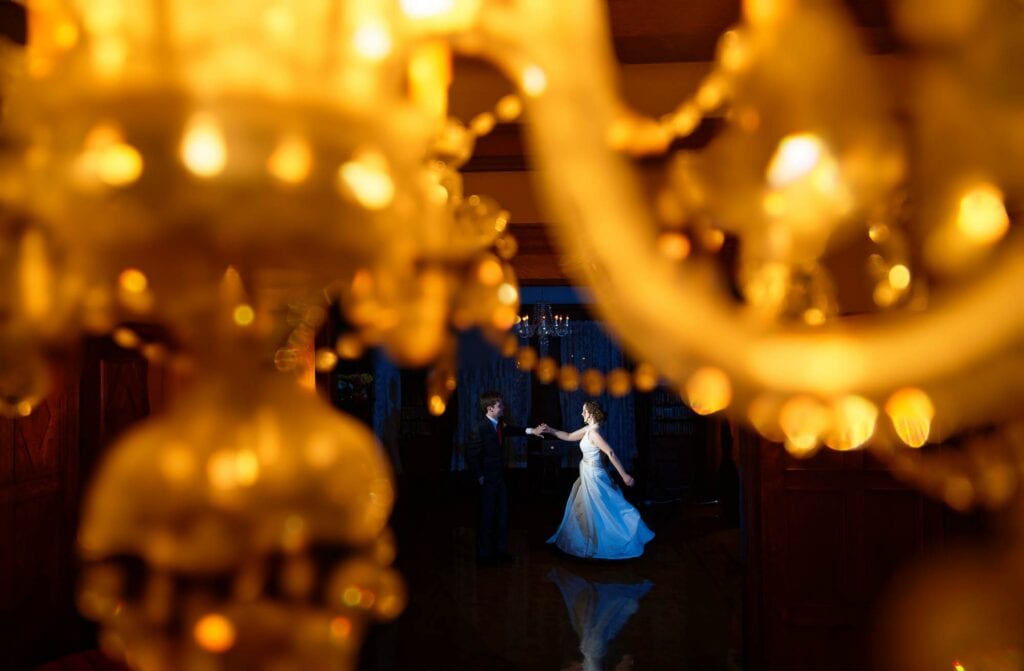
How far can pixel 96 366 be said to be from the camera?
319cm

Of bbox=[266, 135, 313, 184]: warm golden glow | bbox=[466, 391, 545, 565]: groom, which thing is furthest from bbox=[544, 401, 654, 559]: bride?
bbox=[266, 135, 313, 184]: warm golden glow

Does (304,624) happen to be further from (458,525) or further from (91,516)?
(458,525)

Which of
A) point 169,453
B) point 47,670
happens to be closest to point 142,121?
point 169,453

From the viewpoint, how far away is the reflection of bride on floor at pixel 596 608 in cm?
381

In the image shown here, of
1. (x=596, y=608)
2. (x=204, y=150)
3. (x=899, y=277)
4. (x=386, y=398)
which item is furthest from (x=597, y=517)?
(x=204, y=150)

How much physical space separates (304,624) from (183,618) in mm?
105

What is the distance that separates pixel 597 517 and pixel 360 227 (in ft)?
19.4

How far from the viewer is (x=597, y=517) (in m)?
6.10

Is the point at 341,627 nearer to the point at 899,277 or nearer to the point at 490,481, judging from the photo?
the point at 899,277

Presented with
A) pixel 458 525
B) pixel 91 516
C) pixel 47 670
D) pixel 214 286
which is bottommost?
pixel 458 525

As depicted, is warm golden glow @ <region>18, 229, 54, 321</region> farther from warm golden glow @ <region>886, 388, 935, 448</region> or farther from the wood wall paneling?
the wood wall paneling

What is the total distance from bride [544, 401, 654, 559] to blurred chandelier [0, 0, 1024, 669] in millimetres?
5544

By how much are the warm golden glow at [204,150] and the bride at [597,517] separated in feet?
18.8

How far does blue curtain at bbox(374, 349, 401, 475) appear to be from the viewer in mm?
9820
